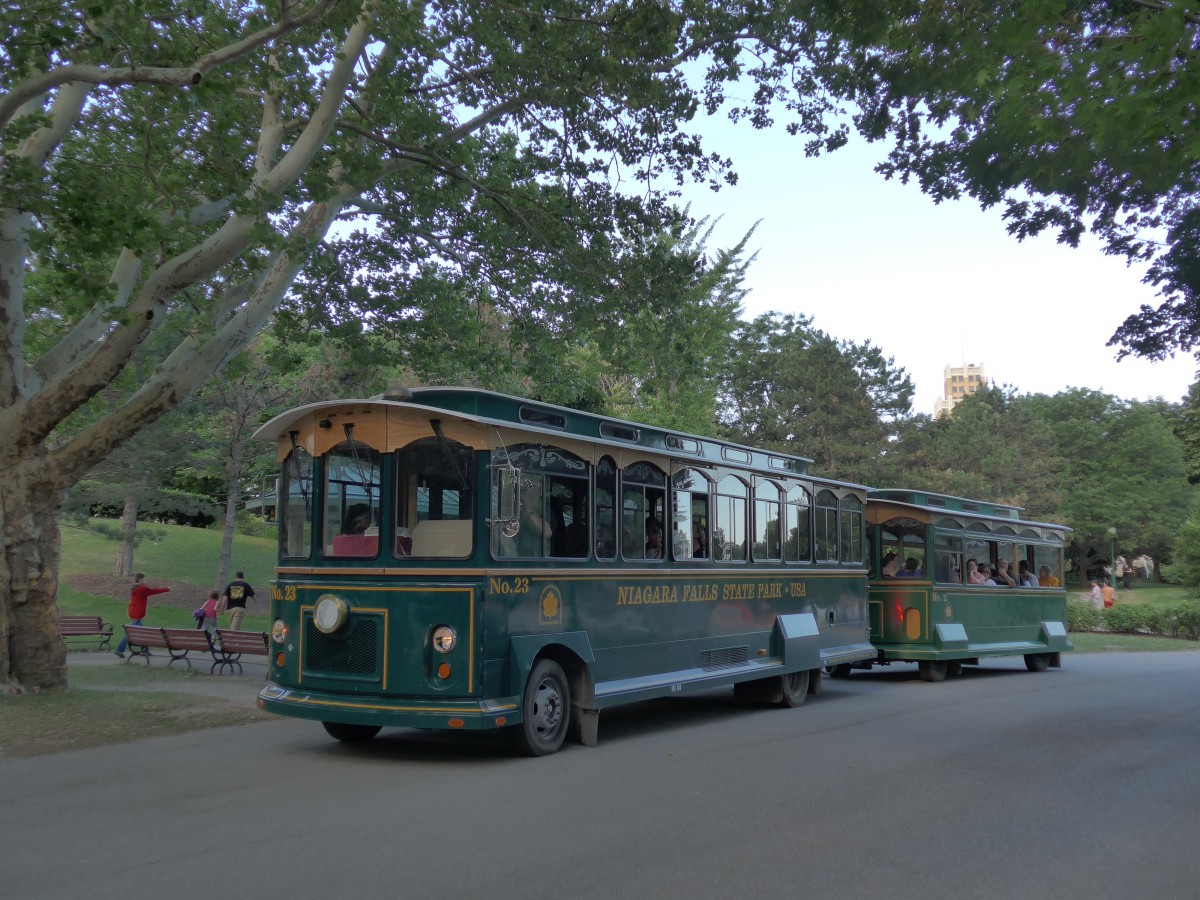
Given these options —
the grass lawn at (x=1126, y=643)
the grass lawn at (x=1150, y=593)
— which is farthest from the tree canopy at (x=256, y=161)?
the grass lawn at (x=1150, y=593)

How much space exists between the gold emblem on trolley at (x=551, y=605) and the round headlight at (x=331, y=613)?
5.96 feet

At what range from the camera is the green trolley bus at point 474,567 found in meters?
9.12

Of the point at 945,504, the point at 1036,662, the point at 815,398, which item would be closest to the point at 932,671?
the point at 945,504

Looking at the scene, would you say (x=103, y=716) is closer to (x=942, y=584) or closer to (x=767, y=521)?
(x=767, y=521)

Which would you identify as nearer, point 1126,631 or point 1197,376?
point 1197,376

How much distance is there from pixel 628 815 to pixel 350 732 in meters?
4.11

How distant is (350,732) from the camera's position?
10.3 meters

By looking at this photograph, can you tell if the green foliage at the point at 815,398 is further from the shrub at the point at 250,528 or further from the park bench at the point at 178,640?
the park bench at the point at 178,640

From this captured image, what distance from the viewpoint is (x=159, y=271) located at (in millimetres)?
12469

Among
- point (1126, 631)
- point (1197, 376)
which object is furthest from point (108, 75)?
point (1126, 631)

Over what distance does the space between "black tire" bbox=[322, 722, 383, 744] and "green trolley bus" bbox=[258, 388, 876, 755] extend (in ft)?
0.07

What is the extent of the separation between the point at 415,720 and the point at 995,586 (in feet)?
44.6

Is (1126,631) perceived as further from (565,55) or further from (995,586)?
(565,55)

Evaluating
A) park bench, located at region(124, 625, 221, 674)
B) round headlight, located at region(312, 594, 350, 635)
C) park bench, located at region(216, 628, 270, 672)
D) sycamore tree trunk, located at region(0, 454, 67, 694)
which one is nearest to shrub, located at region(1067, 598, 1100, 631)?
park bench, located at region(216, 628, 270, 672)
